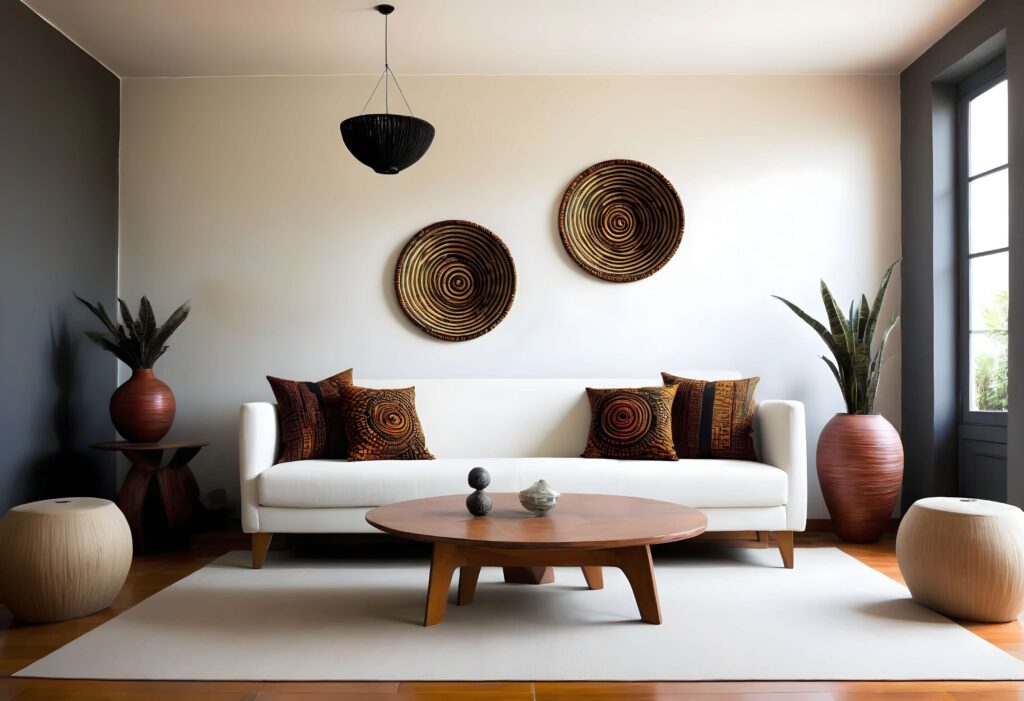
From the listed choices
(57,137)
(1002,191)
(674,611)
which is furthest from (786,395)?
(57,137)

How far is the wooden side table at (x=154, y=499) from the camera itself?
4203mm

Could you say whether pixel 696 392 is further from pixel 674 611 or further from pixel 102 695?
pixel 102 695

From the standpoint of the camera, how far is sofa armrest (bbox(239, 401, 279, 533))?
381 cm

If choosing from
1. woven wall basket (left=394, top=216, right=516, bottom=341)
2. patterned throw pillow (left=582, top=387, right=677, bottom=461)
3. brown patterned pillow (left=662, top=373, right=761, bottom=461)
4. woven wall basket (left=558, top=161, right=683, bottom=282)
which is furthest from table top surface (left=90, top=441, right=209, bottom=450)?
brown patterned pillow (left=662, top=373, right=761, bottom=461)

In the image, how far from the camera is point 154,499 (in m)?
4.28

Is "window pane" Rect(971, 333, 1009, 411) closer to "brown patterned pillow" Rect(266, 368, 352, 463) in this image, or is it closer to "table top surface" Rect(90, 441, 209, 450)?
"brown patterned pillow" Rect(266, 368, 352, 463)

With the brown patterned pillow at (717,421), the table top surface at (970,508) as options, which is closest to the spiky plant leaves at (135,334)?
the brown patterned pillow at (717,421)

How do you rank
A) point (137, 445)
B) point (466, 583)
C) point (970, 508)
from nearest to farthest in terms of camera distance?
point (970, 508), point (466, 583), point (137, 445)

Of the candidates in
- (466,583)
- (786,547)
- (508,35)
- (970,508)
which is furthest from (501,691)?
(508,35)

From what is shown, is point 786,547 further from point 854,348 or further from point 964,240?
point 964,240

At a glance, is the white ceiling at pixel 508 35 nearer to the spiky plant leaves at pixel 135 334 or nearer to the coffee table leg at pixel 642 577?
the spiky plant leaves at pixel 135 334

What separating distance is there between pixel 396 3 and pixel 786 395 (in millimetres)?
2996

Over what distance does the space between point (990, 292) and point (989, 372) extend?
16.0 inches

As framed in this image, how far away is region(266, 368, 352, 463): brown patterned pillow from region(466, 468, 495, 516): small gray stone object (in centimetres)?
133
